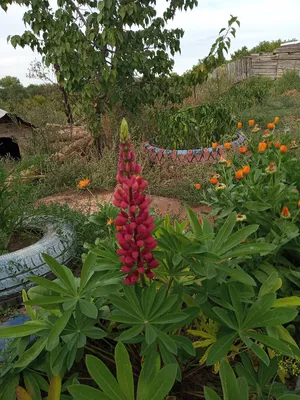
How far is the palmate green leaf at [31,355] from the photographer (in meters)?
1.57

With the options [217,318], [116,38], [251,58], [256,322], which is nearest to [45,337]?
[217,318]

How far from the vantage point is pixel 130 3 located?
20.8ft

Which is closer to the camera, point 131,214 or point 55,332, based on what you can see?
point 131,214

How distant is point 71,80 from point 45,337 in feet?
19.3

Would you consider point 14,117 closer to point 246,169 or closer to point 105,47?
point 105,47

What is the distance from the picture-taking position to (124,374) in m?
1.27

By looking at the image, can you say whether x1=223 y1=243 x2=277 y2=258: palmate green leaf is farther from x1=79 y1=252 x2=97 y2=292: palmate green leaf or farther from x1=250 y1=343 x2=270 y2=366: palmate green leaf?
x1=79 y1=252 x2=97 y2=292: palmate green leaf

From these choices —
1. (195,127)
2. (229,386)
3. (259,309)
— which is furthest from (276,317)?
(195,127)

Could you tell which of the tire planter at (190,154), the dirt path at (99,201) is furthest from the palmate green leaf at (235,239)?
the tire planter at (190,154)

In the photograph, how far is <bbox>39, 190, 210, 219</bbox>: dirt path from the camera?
14.2 ft

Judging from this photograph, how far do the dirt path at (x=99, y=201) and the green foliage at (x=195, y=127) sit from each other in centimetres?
186

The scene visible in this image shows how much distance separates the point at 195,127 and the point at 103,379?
5764 mm

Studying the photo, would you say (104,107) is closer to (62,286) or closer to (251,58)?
(62,286)

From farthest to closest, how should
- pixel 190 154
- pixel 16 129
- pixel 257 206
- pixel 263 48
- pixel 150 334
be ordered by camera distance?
1. pixel 263 48
2. pixel 16 129
3. pixel 190 154
4. pixel 257 206
5. pixel 150 334
